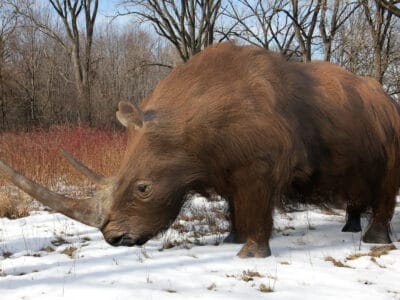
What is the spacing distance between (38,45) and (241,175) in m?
26.4

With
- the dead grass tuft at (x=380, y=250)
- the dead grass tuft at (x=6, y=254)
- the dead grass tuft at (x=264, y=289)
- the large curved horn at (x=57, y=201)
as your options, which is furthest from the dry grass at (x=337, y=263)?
the dead grass tuft at (x=6, y=254)

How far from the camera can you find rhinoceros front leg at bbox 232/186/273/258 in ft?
12.0

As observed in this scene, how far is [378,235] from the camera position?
4.27m

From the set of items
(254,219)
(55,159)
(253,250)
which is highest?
(55,159)

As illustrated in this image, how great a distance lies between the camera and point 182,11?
1744cm

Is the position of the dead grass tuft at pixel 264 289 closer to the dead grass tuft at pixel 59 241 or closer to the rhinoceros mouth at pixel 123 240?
the rhinoceros mouth at pixel 123 240

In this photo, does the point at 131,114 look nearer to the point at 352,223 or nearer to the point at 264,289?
the point at 264,289

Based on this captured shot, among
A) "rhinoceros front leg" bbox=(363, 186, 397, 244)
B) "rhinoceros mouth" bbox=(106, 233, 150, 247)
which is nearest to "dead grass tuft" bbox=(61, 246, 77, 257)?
"rhinoceros mouth" bbox=(106, 233, 150, 247)

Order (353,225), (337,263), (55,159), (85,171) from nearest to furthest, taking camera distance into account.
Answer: (337,263) → (85,171) → (353,225) → (55,159)

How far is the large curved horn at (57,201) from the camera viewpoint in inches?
130

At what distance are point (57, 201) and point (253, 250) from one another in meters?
1.57

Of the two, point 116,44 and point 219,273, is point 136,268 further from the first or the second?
point 116,44

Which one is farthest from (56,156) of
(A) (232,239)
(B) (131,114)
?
(B) (131,114)

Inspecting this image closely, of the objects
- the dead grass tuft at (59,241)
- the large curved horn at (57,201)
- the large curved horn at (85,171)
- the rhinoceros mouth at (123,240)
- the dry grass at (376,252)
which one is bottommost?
the dead grass tuft at (59,241)
